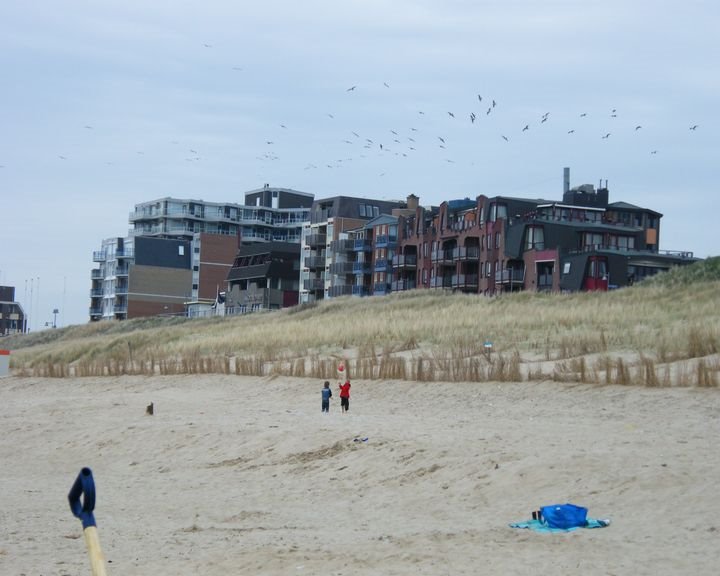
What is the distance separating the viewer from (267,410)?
1160 inches

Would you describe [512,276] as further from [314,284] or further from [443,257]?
[314,284]

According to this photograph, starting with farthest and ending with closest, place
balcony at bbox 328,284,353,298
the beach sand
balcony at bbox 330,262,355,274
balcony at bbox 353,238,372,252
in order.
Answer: balcony at bbox 328,284,353,298, balcony at bbox 330,262,355,274, balcony at bbox 353,238,372,252, the beach sand

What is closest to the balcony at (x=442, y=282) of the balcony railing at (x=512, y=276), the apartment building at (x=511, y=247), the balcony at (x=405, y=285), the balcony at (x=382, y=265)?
the apartment building at (x=511, y=247)

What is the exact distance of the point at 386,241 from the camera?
104938 mm

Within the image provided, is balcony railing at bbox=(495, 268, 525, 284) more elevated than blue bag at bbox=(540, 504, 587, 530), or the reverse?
balcony railing at bbox=(495, 268, 525, 284)

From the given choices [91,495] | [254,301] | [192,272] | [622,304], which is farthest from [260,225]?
[91,495]

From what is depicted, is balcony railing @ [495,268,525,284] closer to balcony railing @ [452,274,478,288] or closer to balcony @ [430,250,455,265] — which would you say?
balcony railing @ [452,274,478,288]

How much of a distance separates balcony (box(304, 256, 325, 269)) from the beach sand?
85962 mm

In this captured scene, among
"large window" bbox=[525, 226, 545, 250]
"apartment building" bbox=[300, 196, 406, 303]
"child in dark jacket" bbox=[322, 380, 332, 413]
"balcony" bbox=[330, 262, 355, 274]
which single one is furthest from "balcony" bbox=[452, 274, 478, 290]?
"child in dark jacket" bbox=[322, 380, 332, 413]

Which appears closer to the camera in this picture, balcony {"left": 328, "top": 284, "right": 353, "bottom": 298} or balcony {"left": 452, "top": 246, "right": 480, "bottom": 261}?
balcony {"left": 452, "top": 246, "right": 480, "bottom": 261}

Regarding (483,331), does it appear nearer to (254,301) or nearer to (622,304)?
(622,304)

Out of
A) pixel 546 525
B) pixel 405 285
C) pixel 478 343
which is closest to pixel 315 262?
pixel 405 285

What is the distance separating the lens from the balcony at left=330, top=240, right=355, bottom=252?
111 metres

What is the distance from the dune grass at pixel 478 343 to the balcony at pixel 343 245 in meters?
34.2
